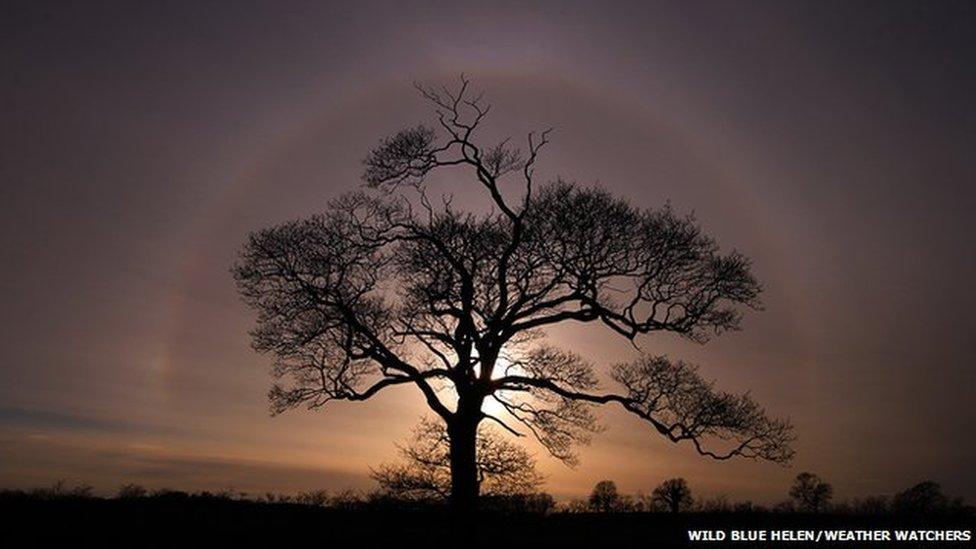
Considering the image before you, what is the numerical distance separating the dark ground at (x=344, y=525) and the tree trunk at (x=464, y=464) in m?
0.59

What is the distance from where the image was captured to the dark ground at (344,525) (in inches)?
781

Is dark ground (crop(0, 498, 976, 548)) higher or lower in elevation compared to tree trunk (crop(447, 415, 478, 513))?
lower

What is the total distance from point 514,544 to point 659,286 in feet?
24.8

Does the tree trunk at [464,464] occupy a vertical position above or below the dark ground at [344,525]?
above

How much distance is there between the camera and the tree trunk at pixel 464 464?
23.2 metres

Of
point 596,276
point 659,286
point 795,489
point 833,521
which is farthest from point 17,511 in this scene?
point 795,489

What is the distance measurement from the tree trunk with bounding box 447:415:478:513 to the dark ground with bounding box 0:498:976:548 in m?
0.59

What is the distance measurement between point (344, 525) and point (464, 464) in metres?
3.42

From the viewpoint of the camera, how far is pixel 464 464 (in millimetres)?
23500

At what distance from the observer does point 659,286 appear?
23891 mm

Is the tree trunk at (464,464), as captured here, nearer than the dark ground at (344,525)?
No

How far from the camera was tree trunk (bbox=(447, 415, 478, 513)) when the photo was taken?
76.1 feet

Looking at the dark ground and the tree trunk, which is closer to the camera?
the dark ground

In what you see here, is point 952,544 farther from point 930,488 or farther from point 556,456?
point 930,488
